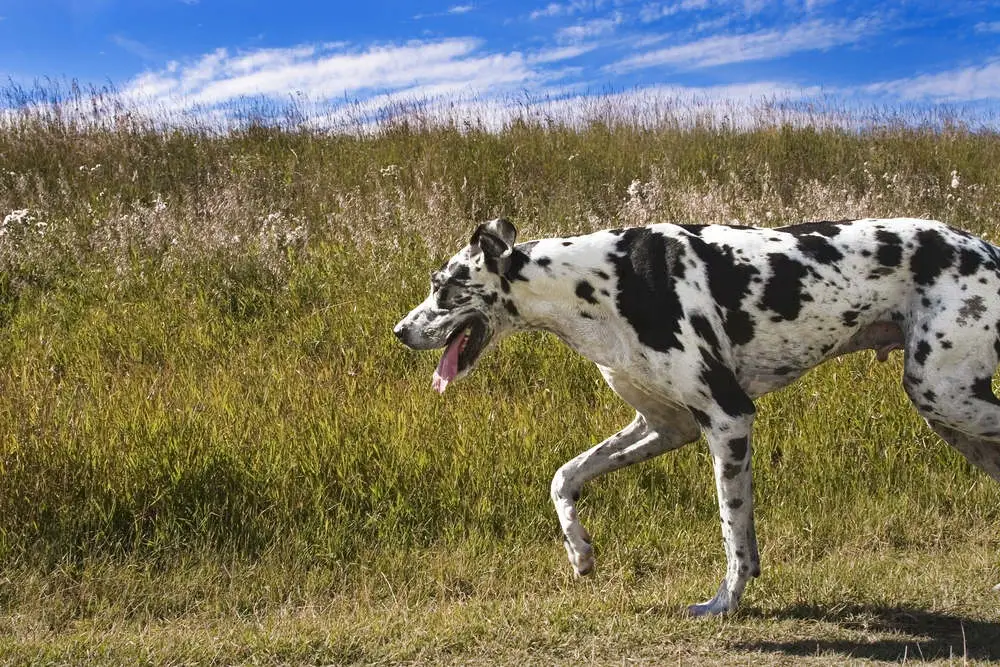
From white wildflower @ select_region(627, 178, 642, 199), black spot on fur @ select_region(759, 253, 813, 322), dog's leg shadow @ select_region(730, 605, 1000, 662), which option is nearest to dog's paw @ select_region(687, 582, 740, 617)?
dog's leg shadow @ select_region(730, 605, 1000, 662)

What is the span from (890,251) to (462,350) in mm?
1830

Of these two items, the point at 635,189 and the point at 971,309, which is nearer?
the point at 971,309

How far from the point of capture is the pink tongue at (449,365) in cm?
440

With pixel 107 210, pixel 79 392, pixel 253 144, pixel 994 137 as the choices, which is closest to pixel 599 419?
pixel 79 392

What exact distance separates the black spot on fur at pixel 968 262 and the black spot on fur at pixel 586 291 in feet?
4.95

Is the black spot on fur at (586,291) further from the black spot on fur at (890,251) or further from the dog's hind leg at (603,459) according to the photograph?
the black spot on fur at (890,251)

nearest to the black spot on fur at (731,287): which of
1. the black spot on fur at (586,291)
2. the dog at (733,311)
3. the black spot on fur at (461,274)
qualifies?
the dog at (733,311)

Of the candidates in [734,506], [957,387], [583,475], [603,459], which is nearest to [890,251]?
[957,387]

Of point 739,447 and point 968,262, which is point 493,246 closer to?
point 739,447

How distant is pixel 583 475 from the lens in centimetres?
457

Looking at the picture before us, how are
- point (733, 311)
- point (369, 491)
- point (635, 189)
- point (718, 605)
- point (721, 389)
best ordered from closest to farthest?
point (721, 389), point (733, 311), point (718, 605), point (369, 491), point (635, 189)

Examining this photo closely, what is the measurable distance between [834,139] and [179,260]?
8925 millimetres

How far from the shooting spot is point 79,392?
22.3ft

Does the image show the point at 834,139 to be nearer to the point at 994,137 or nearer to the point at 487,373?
the point at 994,137
